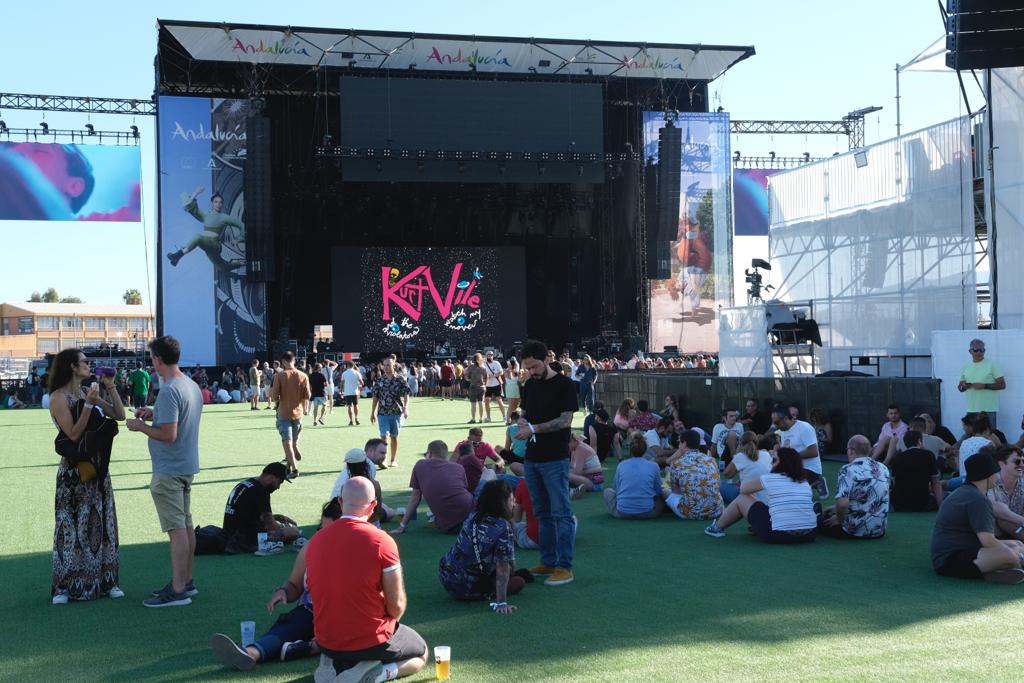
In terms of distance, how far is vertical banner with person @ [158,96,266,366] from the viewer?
3644 cm

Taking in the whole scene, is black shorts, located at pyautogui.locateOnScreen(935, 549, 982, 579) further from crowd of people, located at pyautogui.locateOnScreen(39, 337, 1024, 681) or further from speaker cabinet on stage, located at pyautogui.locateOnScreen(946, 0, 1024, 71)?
speaker cabinet on stage, located at pyautogui.locateOnScreen(946, 0, 1024, 71)

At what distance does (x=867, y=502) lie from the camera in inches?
358

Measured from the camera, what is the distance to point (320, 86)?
38.9m

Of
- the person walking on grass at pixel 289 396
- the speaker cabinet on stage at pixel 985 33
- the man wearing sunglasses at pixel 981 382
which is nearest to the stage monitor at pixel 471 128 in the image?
the speaker cabinet on stage at pixel 985 33

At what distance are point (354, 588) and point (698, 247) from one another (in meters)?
36.4

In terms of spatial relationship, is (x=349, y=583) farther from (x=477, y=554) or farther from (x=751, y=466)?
(x=751, y=466)

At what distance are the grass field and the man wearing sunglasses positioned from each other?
3.83 meters

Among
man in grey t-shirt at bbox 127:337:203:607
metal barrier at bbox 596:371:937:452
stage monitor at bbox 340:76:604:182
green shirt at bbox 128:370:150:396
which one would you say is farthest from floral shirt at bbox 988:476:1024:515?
stage monitor at bbox 340:76:604:182

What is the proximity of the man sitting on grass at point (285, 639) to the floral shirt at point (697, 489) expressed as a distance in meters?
5.15

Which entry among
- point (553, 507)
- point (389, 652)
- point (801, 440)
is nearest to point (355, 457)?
point (553, 507)

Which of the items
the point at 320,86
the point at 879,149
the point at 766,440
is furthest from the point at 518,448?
the point at 320,86

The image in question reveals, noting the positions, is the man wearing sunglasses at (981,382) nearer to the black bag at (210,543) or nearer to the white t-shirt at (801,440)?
the white t-shirt at (801,440)

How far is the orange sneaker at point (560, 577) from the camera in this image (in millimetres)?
A: 7520

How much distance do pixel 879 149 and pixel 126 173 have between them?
2559 cm
